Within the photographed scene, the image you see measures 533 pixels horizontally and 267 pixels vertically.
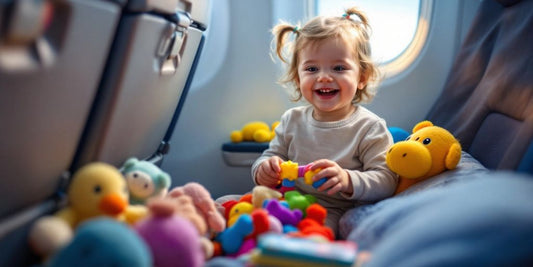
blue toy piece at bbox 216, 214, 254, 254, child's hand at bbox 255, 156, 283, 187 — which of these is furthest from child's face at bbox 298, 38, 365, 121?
blue toy piece at bbox 216, 214, 254, 254

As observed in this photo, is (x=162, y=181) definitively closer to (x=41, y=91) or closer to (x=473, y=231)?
(x=41, y=91)

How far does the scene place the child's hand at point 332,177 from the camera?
1333 millimetres

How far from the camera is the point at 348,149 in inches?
60.8

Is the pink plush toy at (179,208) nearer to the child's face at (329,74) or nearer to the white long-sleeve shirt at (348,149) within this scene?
the white long-sleeve shirt at (348,149)

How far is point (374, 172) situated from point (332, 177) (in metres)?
0.18

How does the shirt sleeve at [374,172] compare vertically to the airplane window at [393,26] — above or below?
below

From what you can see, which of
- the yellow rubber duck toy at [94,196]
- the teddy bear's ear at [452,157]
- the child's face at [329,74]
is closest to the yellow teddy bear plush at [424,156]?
the teddy bear's ear at [452,157]

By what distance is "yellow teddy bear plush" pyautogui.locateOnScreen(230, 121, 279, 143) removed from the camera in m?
2.13

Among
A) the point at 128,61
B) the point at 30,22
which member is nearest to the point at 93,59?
the point at 128,61

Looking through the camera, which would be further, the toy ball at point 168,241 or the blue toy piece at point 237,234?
the blue toy piece at point 237,234

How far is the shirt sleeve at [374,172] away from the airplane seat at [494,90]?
1.03ft

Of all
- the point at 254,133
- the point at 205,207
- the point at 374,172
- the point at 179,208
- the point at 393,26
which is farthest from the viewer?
the point at 393,26

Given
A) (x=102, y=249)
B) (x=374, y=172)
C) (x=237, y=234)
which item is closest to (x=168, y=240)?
(x=102, y=249)

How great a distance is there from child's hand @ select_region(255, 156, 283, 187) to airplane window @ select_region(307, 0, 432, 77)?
0.98 m
